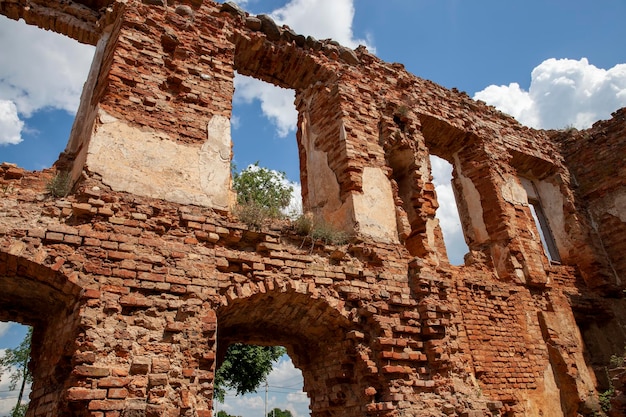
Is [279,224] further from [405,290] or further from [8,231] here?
[8,231]

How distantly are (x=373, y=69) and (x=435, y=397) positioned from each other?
199 inches

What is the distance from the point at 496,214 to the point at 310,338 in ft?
13.8

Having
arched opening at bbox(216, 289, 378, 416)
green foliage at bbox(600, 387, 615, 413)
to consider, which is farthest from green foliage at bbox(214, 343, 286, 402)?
green foliage at bbox(600, 387, 615, 413)

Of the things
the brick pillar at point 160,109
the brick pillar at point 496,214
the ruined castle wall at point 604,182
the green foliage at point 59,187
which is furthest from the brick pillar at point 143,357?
the ruined castle wall at point 604,182

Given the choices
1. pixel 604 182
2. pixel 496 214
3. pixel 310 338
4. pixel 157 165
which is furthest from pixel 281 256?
pixel 604 182

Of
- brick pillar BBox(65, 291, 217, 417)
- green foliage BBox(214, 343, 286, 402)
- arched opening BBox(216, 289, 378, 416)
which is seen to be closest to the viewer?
brick pillar BBox(65, 291, 217, 417)

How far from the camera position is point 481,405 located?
190 inches

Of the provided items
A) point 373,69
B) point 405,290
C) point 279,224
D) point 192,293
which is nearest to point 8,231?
point 192,293

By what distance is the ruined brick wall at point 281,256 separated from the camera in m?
3.53

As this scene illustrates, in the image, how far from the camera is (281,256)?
4527 millimetres

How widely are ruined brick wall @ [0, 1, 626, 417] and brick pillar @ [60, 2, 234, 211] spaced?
0.06ft

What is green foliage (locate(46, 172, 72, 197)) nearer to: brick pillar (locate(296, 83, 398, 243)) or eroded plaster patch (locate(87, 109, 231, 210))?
eroded plaster patch (locate(87, 109, 231, 210))

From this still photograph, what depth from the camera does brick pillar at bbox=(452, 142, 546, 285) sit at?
7.11 meters

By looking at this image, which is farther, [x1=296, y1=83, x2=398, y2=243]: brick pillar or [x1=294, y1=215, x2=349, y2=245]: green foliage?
[x1=296, y1=83, x2=398, y2=243]: brick pillar
